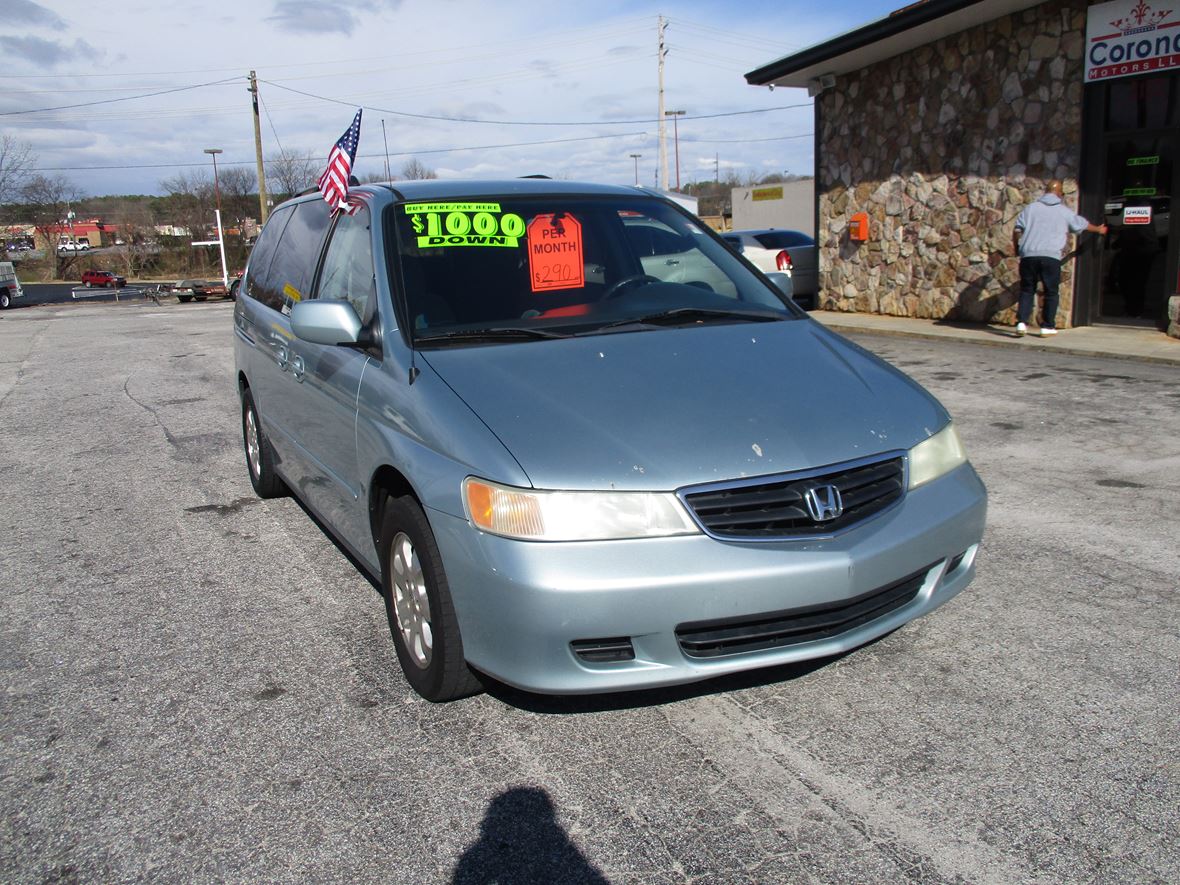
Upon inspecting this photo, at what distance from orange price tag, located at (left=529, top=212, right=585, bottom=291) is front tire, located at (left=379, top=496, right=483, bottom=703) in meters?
1.16

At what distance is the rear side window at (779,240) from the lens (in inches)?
733

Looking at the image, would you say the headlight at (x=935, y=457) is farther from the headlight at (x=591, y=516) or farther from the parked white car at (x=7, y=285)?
the parked white car at (x=7, y=285)

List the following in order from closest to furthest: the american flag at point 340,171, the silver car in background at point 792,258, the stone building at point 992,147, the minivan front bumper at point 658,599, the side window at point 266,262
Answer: the minivan front bumper at point 658,599 < the american flag at point 340,171 < the side window at point 266,262 < the stone building at point 992,147 < the silver car in background at point 792,258

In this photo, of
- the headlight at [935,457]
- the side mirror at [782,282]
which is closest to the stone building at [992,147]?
the side mirror at [782,282]

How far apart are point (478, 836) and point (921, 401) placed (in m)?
2.06

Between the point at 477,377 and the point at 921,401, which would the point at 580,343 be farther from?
the point at 921,401

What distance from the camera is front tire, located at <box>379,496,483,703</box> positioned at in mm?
3055

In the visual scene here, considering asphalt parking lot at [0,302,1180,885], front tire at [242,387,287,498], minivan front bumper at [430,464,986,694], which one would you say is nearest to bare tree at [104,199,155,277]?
front tire at [242,387,287,498]

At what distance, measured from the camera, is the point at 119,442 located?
26.5ft

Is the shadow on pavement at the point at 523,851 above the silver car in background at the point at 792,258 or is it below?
below

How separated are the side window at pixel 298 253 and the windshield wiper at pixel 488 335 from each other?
1372 mm

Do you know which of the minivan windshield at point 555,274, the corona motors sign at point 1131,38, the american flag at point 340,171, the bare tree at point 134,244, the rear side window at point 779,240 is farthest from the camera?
the bare tree at point 134,244

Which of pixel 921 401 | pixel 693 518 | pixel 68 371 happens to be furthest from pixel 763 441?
pixel 68 371

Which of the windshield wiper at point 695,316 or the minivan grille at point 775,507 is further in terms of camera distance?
the windshield wiper at point 695,316
